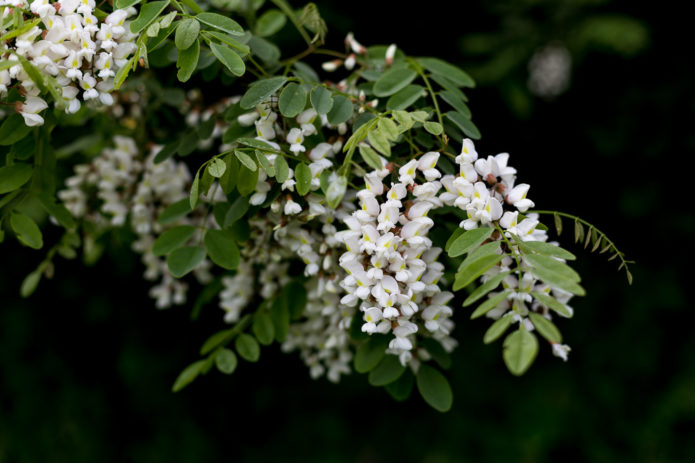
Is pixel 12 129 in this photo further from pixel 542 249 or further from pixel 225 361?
pixel 542 249

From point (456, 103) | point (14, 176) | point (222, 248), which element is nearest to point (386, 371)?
point (222, 248)

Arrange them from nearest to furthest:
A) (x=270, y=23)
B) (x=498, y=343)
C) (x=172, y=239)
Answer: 1. (x=172, y=239)
2. (x=270, y=23)
3. (x=498, y=343)

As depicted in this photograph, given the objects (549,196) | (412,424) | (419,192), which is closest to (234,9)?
(419,192)

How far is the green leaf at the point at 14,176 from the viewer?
0.98 m

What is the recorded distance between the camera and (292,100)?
3.03 ft

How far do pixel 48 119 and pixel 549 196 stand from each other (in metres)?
1.70

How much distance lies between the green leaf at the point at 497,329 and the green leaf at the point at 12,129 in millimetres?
712

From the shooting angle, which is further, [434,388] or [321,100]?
[434,388]

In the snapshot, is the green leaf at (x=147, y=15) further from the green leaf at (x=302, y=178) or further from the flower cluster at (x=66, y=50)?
the green leaf at (x=302, y=178)

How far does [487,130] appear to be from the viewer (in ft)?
7.02

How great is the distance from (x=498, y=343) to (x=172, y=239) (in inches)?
61.8

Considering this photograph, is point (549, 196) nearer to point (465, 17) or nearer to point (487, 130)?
point (487, 130)

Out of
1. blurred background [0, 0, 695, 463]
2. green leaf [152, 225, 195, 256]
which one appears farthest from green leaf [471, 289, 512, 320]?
blurred background [0, 0, 695, 463]

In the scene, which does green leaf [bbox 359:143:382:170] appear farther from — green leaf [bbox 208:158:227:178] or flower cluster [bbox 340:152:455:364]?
green leaf [bbox 208:158:227:178]
